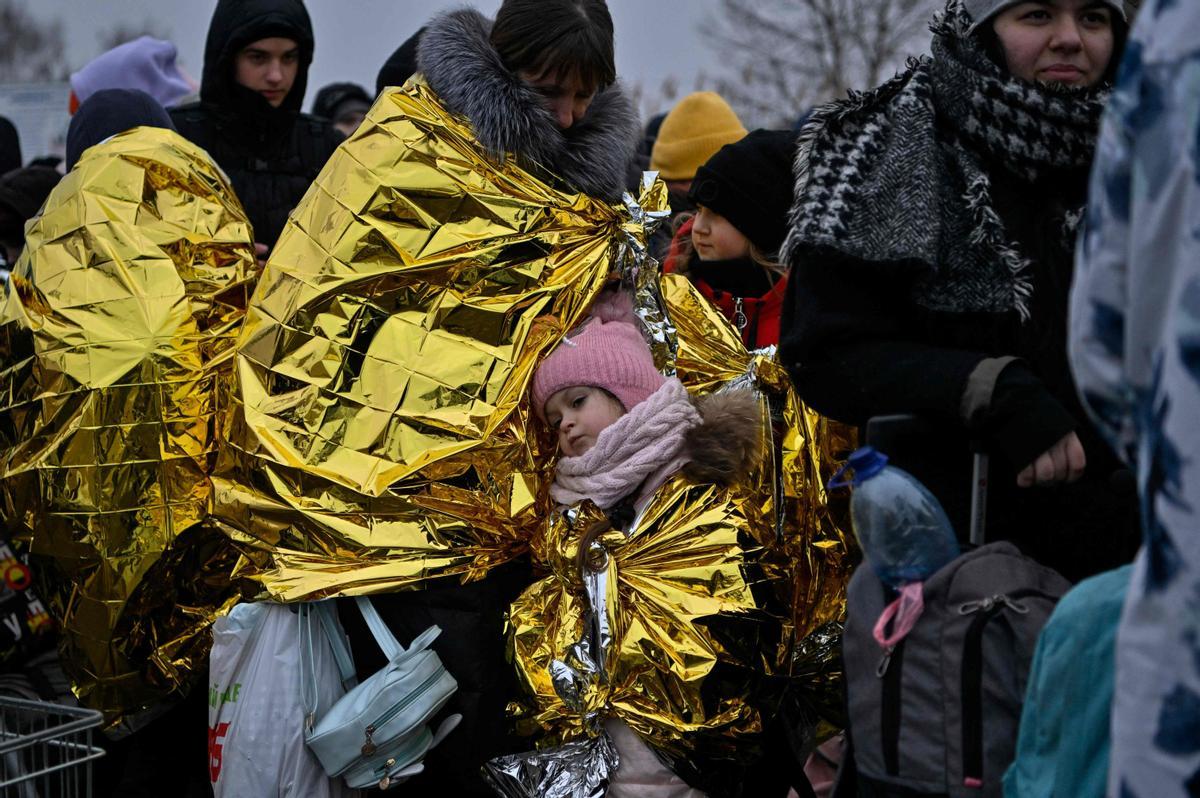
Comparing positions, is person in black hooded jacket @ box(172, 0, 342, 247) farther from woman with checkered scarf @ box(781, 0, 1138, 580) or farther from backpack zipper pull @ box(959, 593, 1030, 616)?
backpack zipper pull @ box(959, 593, 1030, 616)

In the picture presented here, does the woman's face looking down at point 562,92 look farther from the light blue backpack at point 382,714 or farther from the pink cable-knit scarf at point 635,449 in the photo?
the light blue backpack at point 382,714

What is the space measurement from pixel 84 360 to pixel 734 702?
169 centimetres

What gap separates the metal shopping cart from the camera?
10.1 feet

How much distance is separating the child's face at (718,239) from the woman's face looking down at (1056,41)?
54.9 inches

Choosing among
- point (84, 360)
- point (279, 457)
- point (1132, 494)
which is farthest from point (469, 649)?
point (1132, 494)

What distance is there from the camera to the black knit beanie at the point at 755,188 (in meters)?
3.82

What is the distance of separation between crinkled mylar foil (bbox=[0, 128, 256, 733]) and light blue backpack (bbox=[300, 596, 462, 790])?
43 centimetres

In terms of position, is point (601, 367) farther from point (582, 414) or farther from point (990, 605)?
point (990, 605)

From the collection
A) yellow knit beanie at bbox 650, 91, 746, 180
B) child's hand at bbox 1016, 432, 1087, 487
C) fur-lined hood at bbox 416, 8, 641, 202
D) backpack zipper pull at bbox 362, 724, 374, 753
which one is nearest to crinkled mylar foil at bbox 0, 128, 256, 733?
backpack zipper pull at bbox 362, 724, 374, 753

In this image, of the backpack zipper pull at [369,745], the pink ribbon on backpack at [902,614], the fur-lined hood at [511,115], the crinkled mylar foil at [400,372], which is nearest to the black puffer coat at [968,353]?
the pink ribbon on backpack at [902,614]

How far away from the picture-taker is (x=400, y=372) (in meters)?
3.23

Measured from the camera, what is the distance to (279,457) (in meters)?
3.21

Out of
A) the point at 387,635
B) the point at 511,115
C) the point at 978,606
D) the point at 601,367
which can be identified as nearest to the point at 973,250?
the point at 978,606

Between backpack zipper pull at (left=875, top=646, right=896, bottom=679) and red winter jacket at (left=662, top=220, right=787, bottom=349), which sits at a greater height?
red winter jacket at (left=662, top=220, right=787, bottom=349)
